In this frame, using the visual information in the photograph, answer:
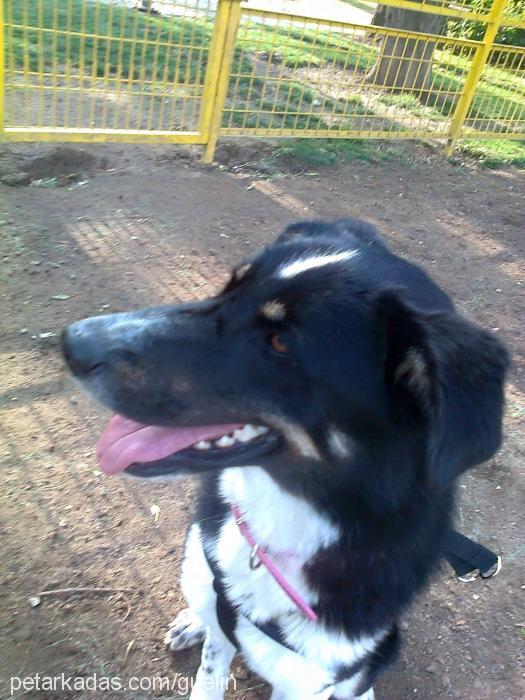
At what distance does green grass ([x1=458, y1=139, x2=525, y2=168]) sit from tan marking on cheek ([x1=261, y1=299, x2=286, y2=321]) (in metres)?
6.73

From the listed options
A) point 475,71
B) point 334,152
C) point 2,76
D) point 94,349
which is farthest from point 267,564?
point 475,71

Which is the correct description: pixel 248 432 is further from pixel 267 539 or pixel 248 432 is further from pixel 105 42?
pixel 105 42

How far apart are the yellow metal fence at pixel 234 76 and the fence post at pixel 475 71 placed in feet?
0.04

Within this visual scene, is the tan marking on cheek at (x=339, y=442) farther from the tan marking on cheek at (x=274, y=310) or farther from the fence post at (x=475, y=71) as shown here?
the fence post at (x=475, y=71)

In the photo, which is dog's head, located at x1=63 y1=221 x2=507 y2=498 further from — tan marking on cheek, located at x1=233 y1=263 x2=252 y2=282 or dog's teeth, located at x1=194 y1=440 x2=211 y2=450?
tan marking on cheek, located at x1=233 y1=263 x2=252 y2=282

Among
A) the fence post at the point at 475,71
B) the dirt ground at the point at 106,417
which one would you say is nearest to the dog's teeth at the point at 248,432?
the dirt ground at the point at 106,417

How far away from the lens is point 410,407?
1478 mm

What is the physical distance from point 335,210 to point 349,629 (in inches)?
163

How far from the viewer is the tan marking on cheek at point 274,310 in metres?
1.54

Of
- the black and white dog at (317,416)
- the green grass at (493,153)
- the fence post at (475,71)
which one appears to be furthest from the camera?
the green grass at (493,153)

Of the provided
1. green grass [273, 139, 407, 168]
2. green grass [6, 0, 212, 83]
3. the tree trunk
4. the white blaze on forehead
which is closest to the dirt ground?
green grass [273, 139, 407, 168]

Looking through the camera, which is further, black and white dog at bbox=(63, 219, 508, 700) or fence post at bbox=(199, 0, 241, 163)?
fence post at bbox=(199, 0, 241, 163)

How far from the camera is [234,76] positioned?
5301 mm

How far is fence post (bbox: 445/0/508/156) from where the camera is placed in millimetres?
6551
